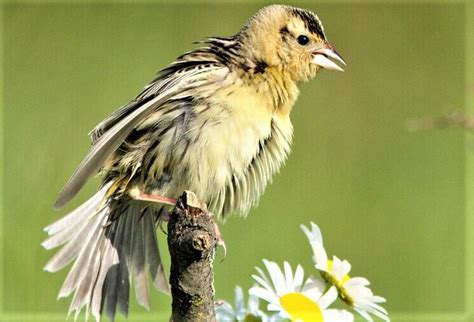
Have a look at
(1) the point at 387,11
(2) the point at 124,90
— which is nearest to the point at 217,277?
(2) the point at 124,90

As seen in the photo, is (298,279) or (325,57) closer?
(298,279)

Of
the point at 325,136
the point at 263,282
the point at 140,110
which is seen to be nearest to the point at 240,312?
the point at 263,282

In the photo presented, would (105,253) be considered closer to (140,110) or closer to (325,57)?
(140,110)

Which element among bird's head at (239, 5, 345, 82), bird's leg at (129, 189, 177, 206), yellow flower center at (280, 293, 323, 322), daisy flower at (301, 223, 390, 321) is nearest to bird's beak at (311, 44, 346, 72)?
bird's head at (239, 5, 345, 82)

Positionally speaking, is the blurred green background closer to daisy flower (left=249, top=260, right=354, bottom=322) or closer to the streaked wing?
the streaked wing

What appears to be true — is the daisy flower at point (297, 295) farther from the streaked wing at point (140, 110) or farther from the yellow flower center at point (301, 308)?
the streaked wing at point (140, 110)

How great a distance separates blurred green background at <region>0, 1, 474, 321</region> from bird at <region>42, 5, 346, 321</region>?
40 cm

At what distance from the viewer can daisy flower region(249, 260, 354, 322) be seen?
2361mm

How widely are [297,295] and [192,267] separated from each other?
24cm

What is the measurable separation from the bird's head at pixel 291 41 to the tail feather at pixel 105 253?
2.02ft

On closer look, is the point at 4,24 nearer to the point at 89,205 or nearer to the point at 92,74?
the point at 92,74

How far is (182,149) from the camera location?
3.22 meters

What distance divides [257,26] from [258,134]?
0.43 meters

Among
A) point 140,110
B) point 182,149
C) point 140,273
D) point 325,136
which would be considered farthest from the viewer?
point 325,136
